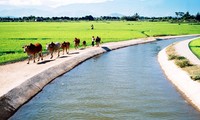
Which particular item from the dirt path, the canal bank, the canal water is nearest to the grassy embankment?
the canal water

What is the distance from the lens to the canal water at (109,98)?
57.4 ft

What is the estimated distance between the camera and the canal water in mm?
17484

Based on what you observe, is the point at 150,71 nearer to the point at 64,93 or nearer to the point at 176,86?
the point at 176,86

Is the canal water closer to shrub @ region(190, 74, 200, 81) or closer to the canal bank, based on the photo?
the canal bank

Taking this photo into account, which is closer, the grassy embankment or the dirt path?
the dirt path

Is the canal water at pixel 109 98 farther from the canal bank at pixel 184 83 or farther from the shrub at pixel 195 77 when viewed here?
the shrub at pixel 195 77

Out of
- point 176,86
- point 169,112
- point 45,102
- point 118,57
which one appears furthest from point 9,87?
point 118,57

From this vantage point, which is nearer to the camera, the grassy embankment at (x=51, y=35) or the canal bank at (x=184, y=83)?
the canal bank at (x=184, y=83)

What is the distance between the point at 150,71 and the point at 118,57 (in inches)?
398

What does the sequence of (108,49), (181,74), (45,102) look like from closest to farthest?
1. (45,102)
2. (181,74)
3. (108,49)

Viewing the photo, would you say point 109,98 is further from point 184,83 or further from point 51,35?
point 51,35

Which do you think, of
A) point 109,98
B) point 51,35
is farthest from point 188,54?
point 51,35

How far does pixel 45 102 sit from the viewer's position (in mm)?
19953

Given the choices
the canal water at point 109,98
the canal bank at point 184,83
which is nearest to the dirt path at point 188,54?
the canal bank at point 184,83
